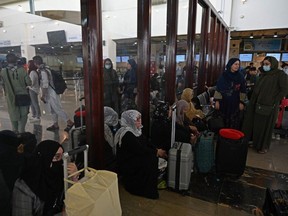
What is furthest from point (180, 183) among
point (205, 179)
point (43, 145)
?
point (43, 145)

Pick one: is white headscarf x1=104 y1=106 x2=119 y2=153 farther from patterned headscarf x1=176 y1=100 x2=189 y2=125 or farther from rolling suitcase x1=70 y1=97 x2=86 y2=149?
patterned headscarf x1=176 y1=100 x2=189 y2=125

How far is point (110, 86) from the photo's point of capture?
2766mm

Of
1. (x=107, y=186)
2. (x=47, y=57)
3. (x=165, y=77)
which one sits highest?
(x=47, y=57)

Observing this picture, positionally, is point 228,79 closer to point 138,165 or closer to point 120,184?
point 138,165

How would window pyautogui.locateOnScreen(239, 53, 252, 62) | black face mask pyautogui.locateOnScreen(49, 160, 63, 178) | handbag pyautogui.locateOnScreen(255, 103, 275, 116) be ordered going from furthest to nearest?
window pyautogui.locateOnScreen(239, 53, 252, 62) → handbag pyautogui.locateOnScreen(255, 103, 275, 116) → black face mask pyautogui.locateOnScreen(49, 160, 63, 178)

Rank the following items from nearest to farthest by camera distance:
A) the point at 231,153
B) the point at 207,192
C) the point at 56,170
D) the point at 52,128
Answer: the point at 56,170 < the point at 207,192 < the point at 231,153 < the point at 52,128

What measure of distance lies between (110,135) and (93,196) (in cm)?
123

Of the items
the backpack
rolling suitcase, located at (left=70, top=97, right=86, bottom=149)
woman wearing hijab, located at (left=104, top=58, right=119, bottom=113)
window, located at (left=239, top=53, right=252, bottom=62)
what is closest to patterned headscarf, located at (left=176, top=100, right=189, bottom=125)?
woman wearing hijab, located at (left=104, top=58, right=119, bottom=113)

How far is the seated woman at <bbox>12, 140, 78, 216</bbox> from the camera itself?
55.1 inches

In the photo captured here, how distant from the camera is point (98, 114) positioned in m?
2.15

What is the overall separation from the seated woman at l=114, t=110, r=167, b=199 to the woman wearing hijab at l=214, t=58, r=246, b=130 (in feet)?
6.74

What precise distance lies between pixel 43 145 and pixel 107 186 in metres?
0.55

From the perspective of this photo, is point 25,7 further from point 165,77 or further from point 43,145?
point 165,77

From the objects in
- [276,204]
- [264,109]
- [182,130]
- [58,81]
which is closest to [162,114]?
[182,130]
